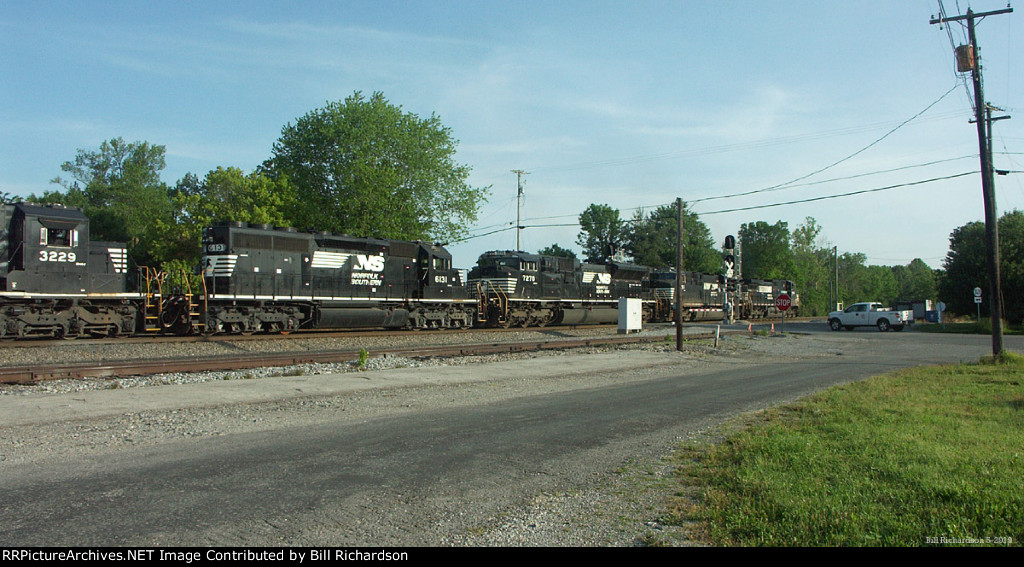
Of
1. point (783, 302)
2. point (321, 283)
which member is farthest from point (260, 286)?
point (783, 302)

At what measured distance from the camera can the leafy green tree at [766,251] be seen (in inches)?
3969

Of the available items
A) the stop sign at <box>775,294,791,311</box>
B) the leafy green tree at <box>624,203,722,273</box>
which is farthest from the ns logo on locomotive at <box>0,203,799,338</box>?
the leafy green tree at <box>624,203,722,273</box>

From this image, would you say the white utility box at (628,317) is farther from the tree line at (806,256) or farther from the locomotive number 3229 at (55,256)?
the locomotive number 3229 at (55,256)

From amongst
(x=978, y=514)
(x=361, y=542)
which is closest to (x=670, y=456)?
(x=978, y=514)

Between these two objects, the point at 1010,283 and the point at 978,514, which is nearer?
the point at 978,514

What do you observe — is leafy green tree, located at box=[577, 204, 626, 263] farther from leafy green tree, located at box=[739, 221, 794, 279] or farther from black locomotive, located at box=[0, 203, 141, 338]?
black locomotive, located at box=[0, 203, 141, 338]

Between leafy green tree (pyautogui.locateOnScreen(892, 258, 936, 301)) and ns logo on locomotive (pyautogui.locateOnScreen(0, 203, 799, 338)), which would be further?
leafy green tree (pyautogui.locateOnScreen(892, 258, 936, 301))

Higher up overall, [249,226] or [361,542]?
[249,226]

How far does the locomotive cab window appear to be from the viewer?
18.9m

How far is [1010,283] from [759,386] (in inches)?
1730

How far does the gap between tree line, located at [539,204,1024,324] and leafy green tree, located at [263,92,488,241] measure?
11922 mm

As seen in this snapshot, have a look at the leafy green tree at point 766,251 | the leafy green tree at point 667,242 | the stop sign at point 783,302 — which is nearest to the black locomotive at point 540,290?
the stop sign at point 783,302

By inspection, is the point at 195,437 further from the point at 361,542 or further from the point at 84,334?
the point at 84,334

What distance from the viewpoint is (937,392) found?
41.7 feet
